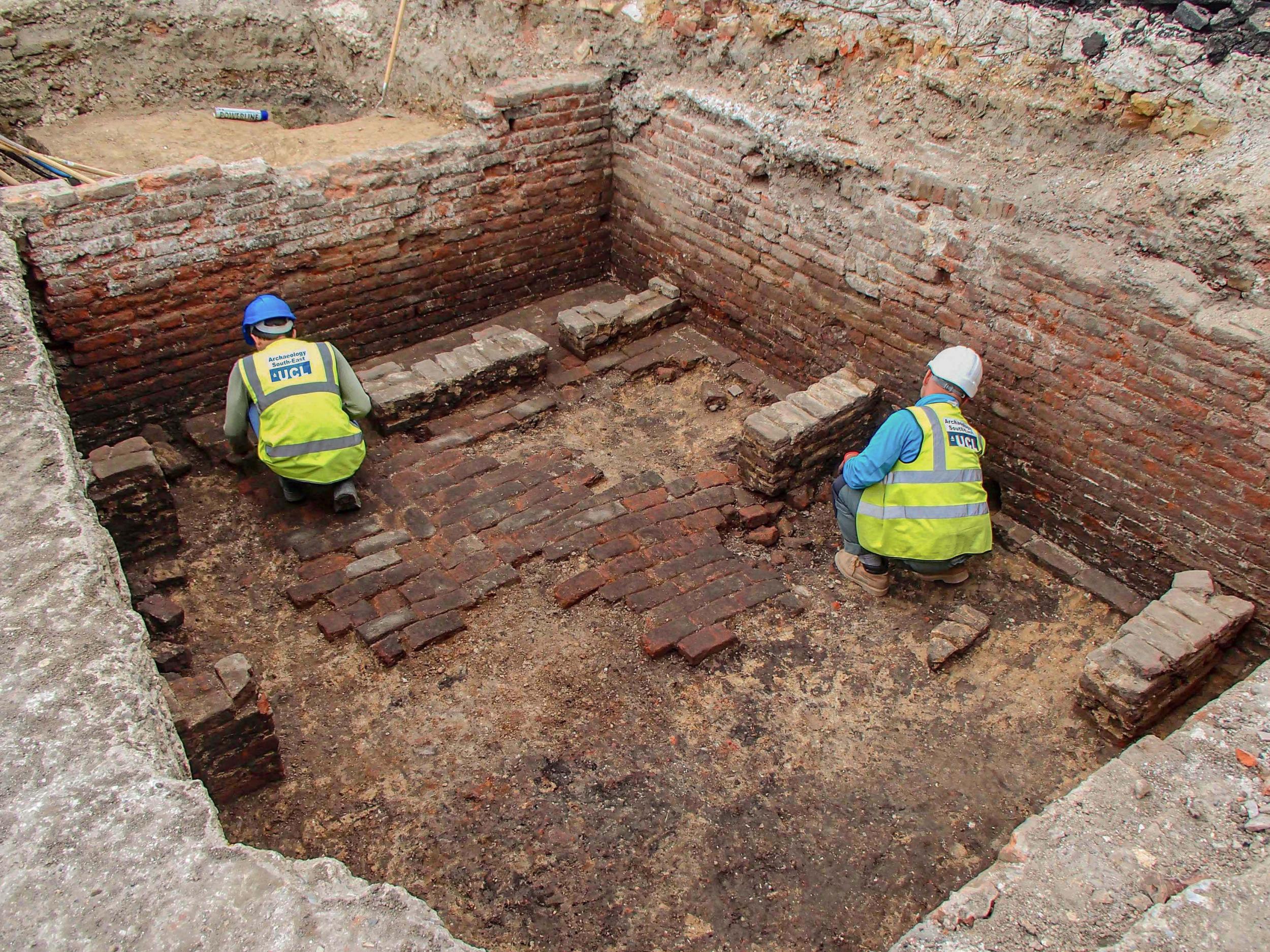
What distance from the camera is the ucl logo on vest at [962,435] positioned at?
14.6 ft

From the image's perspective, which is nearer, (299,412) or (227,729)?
(227,729)

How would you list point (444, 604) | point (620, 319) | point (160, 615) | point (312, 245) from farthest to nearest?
point (620, 319), point (312, 245), point (444, 604), point (160, 615)

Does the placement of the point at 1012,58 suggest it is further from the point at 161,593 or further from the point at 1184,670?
the point at 161,593

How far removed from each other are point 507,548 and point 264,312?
183 centimetres

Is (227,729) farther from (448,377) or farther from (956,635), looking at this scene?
(956,635)

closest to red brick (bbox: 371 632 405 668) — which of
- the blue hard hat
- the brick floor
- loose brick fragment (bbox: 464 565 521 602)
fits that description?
the brick floor

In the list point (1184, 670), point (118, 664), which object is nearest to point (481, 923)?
point (118, 664)

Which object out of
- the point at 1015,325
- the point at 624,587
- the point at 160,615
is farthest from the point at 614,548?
the point at 1015,325

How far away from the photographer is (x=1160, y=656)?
395cm

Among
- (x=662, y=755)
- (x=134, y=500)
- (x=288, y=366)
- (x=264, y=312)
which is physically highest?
(x=264, y=312)

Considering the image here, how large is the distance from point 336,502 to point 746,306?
118 inches

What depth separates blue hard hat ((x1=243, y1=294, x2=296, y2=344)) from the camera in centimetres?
494

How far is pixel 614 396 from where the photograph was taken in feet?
20.2

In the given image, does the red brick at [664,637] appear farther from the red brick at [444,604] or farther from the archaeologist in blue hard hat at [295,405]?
the archaeologist in blue hard hat at [295,405]
